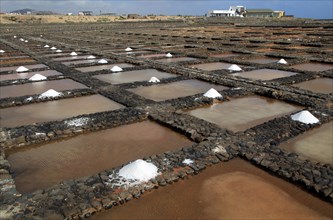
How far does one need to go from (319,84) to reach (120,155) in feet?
19.1

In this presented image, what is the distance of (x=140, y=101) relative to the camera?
6543 millimetres

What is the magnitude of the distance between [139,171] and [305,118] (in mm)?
2983

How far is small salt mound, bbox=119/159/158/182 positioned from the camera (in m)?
3.52

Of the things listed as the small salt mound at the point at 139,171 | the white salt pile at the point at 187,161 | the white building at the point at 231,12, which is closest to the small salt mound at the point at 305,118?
the white salt pile at the point at 187,161

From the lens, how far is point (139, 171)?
139 inches

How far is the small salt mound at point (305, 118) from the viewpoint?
5.01 meters

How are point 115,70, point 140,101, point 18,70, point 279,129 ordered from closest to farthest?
1. point 279,129
2. point 140,101
3. point 115,70
4. point 18,70

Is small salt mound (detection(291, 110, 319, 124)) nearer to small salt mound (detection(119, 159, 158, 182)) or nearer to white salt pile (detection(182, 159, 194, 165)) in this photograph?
white salt pile (detection(182, 159, 194, 165))

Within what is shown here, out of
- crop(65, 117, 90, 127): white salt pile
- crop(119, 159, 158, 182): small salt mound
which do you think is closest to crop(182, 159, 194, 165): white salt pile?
crop(119, 159, 158, 182): small salt mound

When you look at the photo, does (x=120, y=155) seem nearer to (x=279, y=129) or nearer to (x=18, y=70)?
(x=279, y=129)

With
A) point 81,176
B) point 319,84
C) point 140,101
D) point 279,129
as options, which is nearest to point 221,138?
point 279,129

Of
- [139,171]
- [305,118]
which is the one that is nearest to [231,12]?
[305,118]

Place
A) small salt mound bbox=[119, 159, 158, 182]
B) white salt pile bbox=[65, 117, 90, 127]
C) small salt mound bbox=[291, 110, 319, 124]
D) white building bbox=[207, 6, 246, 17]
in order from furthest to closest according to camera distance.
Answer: white building bbox=[207, 6, 246, 17] → white salt pile bbox=[65, 117, 90, 127] → small salt mound bbox=[291, 110, 319, 124] → small salt mound bbox=[119, 159, 158, 182]

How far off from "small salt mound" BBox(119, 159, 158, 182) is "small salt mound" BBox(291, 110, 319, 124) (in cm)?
270
